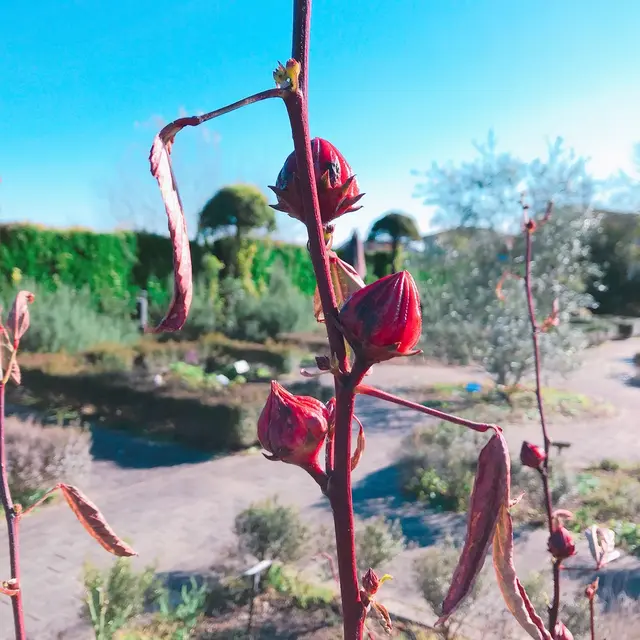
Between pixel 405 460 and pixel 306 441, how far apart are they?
560cm

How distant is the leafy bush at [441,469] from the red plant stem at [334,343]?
5147 mm

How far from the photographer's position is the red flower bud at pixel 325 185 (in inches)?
22.1

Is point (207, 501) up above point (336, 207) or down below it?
below

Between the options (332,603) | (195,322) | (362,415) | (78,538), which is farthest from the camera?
(195,322)

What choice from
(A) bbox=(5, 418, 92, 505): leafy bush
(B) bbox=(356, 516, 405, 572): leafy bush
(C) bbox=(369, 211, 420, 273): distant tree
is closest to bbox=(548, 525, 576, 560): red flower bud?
Answer: (B) bbox=(356, 516, 405, 572): leafy bush

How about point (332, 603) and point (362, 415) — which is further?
point (362, 415)

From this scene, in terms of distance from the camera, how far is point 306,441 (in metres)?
0.57

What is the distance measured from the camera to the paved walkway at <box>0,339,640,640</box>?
393 cm

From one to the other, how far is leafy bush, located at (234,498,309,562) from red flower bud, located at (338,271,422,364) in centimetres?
378

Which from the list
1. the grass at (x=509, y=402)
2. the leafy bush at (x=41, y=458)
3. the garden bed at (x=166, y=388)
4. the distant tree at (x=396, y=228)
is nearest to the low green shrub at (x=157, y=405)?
the garden bed at (x=166, y=388)

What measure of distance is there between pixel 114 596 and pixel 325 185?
128 inches

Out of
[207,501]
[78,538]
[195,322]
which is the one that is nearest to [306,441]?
[78,538]

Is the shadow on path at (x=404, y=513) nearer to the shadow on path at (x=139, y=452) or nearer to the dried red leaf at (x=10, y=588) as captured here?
the shadow on path at (x=139, y=452)

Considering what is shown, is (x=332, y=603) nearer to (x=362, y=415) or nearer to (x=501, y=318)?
(x=362, y=415)
